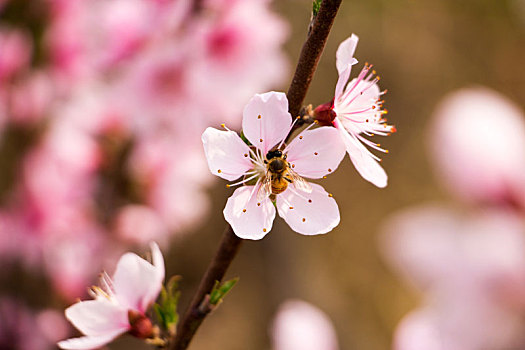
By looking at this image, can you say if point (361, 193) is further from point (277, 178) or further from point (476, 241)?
point (277, 178)

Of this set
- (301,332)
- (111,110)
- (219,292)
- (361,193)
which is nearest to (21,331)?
(111,110)

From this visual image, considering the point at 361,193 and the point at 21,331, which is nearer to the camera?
the point at 21,331

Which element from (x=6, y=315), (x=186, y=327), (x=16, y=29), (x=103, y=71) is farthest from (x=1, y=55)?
(x=186, y=327)

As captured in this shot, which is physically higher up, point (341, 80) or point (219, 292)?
point (341, 80)

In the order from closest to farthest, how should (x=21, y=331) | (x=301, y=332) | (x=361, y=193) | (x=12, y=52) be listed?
(x=301, y=332), (x=21, y=331), (x=12, y=52), (x=361, y=193)

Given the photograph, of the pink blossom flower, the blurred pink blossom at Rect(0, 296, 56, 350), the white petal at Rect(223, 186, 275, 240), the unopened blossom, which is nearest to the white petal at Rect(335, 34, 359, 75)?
the unopened blossom

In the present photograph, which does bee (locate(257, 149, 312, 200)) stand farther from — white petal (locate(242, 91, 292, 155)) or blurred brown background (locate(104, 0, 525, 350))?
blurred brown background (locate(104, 0, 525, 350))
